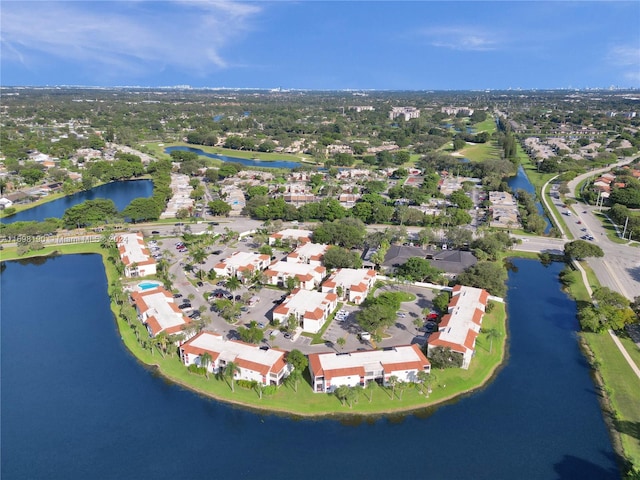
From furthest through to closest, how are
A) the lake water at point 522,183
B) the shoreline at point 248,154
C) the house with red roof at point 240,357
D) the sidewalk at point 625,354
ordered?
the shoreline at point 248,154, the lake water at point 522,183, the sidewalk at point 625,354, the house with red roof at point 240,357

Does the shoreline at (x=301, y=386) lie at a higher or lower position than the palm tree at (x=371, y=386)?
lower

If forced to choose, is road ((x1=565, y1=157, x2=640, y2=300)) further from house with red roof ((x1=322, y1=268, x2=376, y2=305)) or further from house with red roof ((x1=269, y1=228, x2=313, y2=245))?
house with red roof ((x1=269, y1=228, x2=313, y2=245))

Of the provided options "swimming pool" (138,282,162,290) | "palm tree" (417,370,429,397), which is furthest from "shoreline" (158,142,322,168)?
"palm tree" (417,370,429,397)

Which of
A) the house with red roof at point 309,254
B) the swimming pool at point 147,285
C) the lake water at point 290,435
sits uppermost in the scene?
the house with red roof at point 309,254

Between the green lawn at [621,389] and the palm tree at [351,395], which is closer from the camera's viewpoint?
the green lawn at [621,389]

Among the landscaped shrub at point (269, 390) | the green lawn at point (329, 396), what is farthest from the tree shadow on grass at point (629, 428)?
the landscaped shrub at point (269, 390)

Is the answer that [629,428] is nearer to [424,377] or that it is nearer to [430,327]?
[424,377]

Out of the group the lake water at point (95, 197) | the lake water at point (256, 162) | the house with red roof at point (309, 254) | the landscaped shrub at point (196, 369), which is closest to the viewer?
the landscaped shrub at point (196, 369)

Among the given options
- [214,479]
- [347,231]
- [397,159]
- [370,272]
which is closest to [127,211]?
[347,231]

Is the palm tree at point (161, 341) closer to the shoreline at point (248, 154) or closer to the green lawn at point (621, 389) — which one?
the green lawn at point (621, 389)

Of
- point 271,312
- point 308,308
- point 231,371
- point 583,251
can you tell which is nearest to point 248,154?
point 271,312
